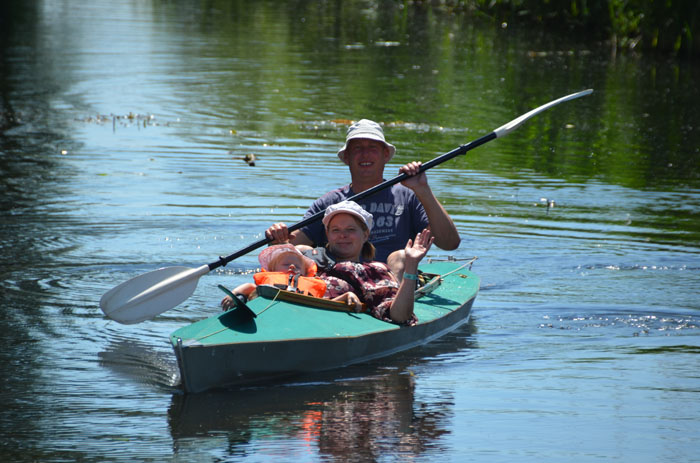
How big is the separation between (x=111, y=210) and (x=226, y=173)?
6.43 ft

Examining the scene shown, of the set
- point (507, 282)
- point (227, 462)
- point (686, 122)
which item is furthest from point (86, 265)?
point (686, 122)

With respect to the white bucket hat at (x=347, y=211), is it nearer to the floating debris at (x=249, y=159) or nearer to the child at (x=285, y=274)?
the child at (x=285, y=274)

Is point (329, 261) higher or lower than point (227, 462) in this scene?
higher

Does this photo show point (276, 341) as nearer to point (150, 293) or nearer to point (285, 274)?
point (285, 274)

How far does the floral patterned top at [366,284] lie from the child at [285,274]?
10 cm

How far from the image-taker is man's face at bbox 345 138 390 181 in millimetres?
7070

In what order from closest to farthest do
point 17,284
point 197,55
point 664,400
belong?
point 664,400 < point 17,284 < point 197,55

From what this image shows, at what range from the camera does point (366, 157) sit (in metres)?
7.07

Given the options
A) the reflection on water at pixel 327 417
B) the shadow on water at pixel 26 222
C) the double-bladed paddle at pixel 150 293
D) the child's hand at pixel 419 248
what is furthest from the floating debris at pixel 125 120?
the reflection on water at pixel 327 417

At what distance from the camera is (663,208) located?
424 inches

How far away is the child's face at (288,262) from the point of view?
20.8ft

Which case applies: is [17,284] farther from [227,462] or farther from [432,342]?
[227,462]

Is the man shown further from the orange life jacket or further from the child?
the orange life jacket

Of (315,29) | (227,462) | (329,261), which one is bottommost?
(227,462)
